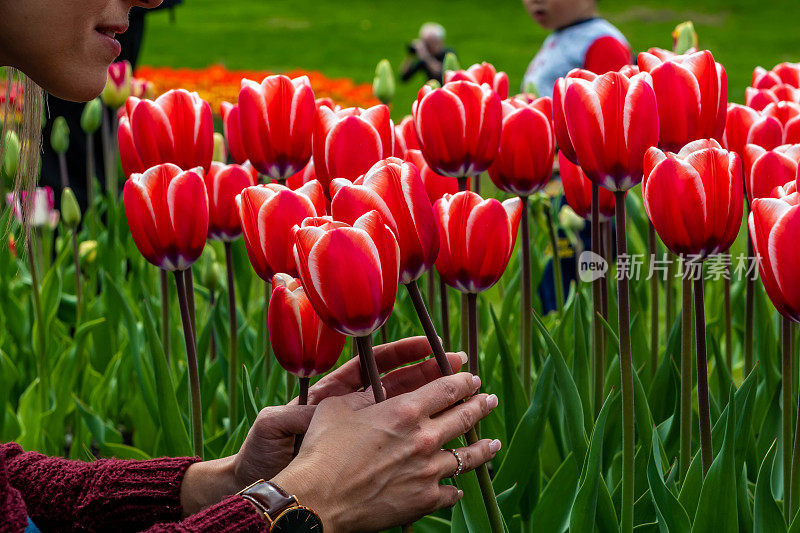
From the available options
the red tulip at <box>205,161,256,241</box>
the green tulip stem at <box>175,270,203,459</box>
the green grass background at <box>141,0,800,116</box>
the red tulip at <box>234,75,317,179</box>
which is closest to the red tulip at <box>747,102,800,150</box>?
the red tulip at <box>234,75,317,179</box>

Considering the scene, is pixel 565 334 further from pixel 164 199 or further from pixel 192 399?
pixel 164 199

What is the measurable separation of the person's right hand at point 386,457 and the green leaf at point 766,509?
1.33ft

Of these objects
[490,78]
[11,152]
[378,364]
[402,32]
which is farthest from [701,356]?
[402,32]

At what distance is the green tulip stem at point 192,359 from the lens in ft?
5.31

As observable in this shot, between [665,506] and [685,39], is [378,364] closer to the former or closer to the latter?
[665,506]

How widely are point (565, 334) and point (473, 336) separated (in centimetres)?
77

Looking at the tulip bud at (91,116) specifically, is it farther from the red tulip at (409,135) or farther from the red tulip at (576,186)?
the red tulip at (576,186)

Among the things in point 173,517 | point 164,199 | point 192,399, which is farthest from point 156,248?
point 173,517

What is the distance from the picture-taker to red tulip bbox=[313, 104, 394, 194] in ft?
4.91

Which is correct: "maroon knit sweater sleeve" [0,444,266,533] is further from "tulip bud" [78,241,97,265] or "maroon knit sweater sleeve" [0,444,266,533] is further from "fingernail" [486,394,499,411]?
"tulip bud" [78,241,97,265]

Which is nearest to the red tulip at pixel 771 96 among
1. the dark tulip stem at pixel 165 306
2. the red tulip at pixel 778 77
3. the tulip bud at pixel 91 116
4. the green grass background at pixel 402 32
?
the red tulip at pixel 778 77

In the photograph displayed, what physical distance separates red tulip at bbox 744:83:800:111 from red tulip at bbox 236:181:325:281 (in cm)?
105

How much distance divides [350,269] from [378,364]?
0.36 meters

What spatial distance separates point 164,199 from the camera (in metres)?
1.53
